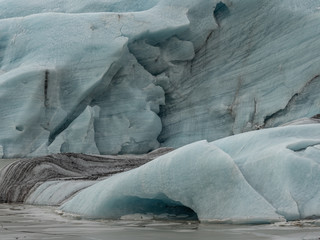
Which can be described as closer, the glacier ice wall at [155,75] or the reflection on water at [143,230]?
the reflection on water at [143,230]

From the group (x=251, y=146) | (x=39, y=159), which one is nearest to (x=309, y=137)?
(x=251, y=146)

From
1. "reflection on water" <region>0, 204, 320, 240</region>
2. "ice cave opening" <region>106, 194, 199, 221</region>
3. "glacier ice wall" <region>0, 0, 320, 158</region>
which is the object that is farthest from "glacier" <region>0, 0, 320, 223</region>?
"reflection on water" <region>0, 204, 320, 240</region>

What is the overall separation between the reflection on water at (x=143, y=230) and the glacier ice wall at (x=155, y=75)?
28.6 ft

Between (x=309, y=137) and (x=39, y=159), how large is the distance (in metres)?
3.74

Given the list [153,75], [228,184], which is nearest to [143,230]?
[228,184]

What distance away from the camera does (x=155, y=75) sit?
46.5ft

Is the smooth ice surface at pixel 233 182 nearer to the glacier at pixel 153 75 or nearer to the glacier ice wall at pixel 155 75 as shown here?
the glacier at pixel 153 75

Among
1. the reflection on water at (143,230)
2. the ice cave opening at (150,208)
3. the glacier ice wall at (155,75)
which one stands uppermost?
the glacier ice wall at (155,75)

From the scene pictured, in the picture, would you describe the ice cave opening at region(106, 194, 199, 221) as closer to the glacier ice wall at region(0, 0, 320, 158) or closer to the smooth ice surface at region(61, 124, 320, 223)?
the smooth ice surface at region(61, 124, 320, 223)

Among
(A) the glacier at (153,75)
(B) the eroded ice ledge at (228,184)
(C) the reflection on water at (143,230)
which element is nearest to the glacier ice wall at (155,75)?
(A) the glacier at (153,75)

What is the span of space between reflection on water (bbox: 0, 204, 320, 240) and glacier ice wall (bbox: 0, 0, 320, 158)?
872 cm

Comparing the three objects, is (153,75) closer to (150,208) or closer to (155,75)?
(155,75)

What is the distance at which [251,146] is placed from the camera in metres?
4.30

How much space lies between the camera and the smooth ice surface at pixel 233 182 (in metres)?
3.81
